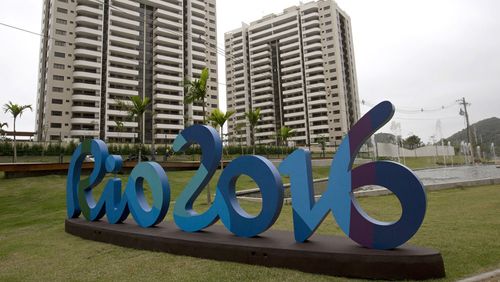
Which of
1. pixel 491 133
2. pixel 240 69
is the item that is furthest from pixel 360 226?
pixel 491 133

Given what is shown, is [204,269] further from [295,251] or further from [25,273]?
[25,273]

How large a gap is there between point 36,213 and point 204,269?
12233 mm

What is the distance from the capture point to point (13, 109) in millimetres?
32438

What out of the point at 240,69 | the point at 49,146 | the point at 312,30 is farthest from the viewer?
the point at 240,69

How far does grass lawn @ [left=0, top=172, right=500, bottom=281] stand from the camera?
5.51 meters

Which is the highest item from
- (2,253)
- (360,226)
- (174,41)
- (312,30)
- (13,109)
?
(312,30)

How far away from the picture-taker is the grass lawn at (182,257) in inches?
217

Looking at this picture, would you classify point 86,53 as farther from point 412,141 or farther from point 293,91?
point 412,141

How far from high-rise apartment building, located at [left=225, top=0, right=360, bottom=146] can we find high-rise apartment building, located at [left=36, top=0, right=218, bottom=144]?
17.9m

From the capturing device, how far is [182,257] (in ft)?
21.9

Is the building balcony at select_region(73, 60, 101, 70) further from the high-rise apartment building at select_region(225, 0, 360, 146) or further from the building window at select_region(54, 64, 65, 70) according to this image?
the high-rise apartment building at select_region(225, 0, 360, 146)

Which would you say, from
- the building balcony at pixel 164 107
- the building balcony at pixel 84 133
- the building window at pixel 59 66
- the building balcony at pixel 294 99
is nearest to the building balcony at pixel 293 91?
the building balcony at pixel 294 99

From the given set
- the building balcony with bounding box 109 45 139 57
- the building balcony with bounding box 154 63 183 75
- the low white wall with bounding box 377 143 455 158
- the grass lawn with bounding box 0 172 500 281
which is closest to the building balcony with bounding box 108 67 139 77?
the building balcony with bounding box 109 45 139 57

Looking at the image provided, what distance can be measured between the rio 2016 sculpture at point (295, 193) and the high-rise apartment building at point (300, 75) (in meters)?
74.7
